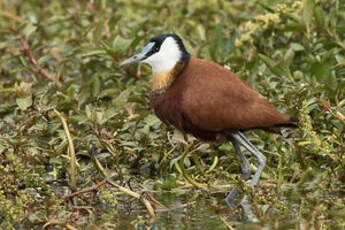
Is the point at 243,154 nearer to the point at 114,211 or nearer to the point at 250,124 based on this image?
the point at 250,124

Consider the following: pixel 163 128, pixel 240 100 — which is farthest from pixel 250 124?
pixel 163 128

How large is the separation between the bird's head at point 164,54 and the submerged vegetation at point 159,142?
44 centimetres

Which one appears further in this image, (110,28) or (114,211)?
(110,28)

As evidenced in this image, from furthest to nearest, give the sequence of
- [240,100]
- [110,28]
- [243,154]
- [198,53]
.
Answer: [110,28], [198,53], [243,154], [240,100]

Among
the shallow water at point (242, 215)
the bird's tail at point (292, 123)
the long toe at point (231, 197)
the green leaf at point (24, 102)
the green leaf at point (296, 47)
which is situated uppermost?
the bird's tail at point (292, 123)

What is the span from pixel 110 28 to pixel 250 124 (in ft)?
9.59

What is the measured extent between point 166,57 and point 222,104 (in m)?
0.61

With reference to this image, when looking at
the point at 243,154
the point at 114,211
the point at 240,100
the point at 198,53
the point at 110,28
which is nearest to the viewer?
the point at 114,211

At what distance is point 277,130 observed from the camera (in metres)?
4.94

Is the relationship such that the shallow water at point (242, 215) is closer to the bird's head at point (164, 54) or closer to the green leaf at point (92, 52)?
the bird's head at point (164, 54)

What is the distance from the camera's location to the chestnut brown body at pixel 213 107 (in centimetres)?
475

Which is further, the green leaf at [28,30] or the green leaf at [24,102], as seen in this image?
the green leaf at [28,30]

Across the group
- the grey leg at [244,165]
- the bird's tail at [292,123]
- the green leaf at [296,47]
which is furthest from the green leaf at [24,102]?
the green leaf at [296,47]

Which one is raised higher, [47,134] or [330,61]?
[330,61]
